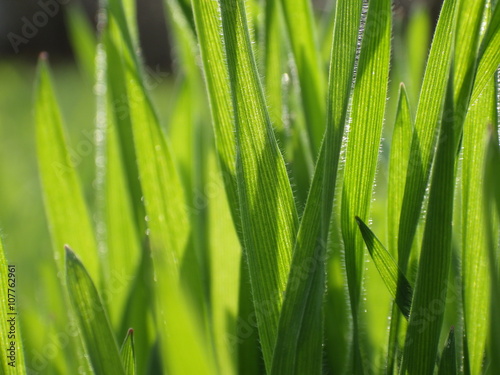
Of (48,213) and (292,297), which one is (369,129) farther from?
(48,213)

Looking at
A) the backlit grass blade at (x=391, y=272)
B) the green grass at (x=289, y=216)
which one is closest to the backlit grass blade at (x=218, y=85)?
the green grass at (x=289, y=216)

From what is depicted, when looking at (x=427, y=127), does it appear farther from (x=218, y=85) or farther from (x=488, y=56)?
(x=218, y=85)

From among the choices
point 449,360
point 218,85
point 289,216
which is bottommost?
point 449,360

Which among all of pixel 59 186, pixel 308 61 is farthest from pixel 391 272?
pixel 59 186

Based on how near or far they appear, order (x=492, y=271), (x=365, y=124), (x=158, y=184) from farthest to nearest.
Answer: (x=158, y=184) < (x=365, y=124) < (x=492, y=271)

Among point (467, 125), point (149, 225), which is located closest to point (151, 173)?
point (149, 225)

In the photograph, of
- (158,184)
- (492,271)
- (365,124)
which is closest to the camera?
(492,271)

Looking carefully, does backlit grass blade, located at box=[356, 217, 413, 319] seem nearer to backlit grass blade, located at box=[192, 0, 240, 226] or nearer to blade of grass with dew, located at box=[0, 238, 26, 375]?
backlit grass blade, located at box=[192, 0, 240, 226]
